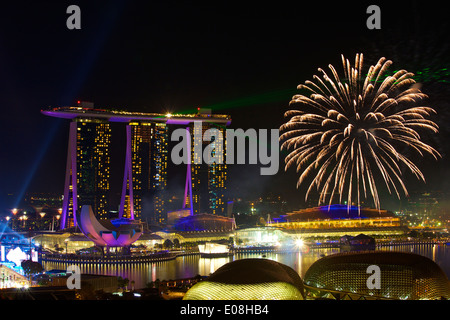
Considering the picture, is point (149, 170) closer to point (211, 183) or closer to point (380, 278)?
point (211, 183)

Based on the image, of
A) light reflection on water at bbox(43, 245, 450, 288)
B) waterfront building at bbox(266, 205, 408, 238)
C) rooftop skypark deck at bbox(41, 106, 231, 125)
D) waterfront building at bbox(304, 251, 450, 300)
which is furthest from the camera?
waterfront building at bbox(266, 205, 408, 238)

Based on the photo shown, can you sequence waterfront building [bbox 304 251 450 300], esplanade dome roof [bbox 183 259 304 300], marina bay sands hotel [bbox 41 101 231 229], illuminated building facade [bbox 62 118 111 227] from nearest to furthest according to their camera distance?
esplanade dome roof [bbox 183 259 304 300] < waterfront building [bbox 304 251 450 300] < marina bay sands hotel [bbox 41 101 231 229] < illuminated building facade [bbox 62 118 111 227]

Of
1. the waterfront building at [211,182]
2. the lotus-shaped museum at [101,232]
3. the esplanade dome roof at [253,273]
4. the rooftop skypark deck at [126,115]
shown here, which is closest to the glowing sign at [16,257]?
the lotus-shaped museum at [101,232]

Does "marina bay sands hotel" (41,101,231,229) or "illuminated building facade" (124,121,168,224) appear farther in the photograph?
"illuminated building facade" (124,121,168,224)

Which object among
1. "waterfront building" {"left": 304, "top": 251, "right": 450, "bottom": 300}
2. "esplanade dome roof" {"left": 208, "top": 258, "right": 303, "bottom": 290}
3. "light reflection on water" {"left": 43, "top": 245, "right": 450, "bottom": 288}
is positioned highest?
"esplanade dome roof" {"left": 208, "top": 258, "right": 303, "bottom": 290}

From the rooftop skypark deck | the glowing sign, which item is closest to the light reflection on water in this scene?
the glowing sign

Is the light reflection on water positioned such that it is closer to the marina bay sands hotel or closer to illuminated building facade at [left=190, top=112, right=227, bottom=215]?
the marina bay sands hotel
